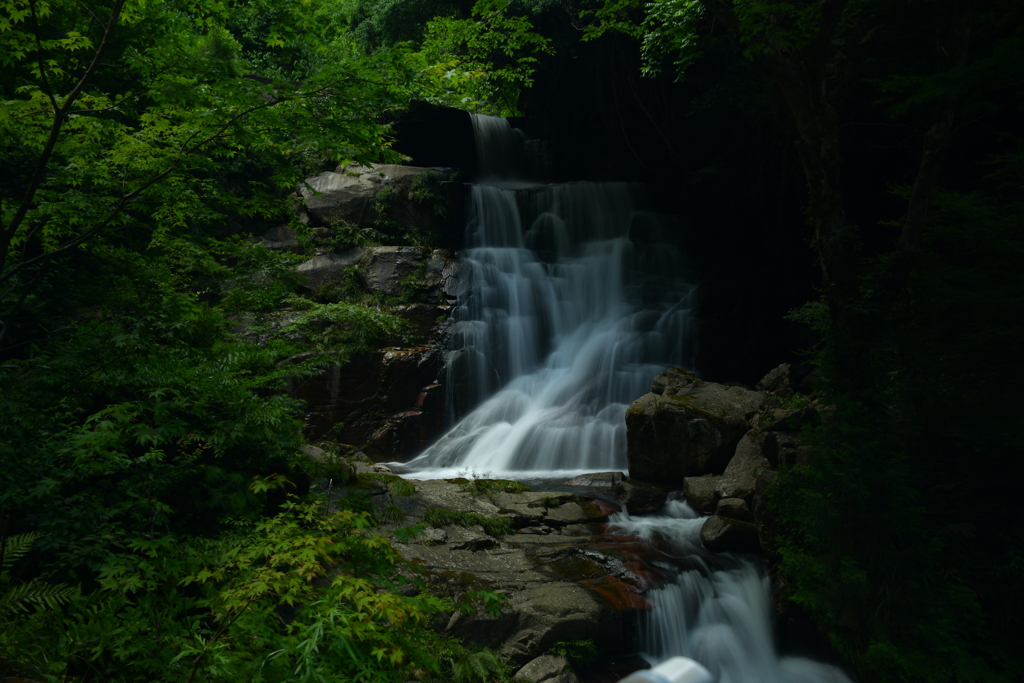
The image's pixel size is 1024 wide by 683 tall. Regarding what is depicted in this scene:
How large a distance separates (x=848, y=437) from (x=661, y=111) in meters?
16.2

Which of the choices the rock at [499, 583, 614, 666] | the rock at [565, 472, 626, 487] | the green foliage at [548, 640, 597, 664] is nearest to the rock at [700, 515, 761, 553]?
the rock at [499, 583, 614, 666]

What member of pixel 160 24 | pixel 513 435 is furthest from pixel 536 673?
pixel 160 24

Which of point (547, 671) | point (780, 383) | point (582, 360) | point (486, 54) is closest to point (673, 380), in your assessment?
point (780, 383)

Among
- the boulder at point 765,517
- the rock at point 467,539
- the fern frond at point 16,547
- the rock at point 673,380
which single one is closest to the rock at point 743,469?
the boulder at point 765,517

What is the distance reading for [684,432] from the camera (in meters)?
9.02

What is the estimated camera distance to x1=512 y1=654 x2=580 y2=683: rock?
4.79m

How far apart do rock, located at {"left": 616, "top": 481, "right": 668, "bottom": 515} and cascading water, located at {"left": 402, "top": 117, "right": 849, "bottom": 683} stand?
16cm

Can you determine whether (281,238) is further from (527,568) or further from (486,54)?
(527,568)

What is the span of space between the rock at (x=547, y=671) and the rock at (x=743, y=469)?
3.82 m

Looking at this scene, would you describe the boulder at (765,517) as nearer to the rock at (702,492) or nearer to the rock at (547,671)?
the rock at (702,492)

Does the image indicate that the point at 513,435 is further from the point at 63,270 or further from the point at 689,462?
the point at 63,270

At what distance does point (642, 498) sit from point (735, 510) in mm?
1397

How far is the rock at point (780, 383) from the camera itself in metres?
10.6

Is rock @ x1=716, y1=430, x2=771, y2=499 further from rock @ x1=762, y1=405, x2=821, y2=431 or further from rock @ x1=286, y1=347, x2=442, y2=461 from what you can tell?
rock @ x1=286, y1=347, x2=442, y2=461
